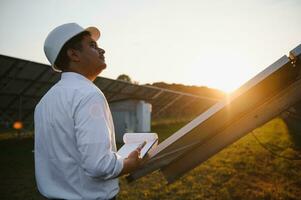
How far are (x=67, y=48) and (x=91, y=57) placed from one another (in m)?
0.15

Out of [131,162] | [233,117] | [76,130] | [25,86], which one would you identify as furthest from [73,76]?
[25,86]

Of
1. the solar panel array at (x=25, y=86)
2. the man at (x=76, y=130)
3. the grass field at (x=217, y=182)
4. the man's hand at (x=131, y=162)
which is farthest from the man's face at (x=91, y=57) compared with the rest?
the solar panel array at (x=25, y=86)

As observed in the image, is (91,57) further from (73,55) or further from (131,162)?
(131,162)

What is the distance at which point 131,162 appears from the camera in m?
1.46

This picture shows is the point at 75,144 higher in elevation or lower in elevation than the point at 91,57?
lower

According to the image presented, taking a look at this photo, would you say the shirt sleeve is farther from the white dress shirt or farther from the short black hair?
the short black hair

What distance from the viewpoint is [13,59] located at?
1053 centimetres

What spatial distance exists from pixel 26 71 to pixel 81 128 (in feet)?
37.5

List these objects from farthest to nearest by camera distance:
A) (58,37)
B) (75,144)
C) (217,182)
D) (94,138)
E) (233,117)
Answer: (217,182), (233,117), (58,37), (75,144), (94,138)

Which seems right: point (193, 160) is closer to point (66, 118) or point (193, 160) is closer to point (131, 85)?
point (66, 118)

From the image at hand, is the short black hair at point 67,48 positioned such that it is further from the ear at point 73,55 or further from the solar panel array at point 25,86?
the solar panel array at point 25,86

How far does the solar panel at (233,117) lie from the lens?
1581 millimetres

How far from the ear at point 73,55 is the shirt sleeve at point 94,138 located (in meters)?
0.35

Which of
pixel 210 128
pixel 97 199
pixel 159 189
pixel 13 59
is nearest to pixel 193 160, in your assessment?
pixel 210 128
